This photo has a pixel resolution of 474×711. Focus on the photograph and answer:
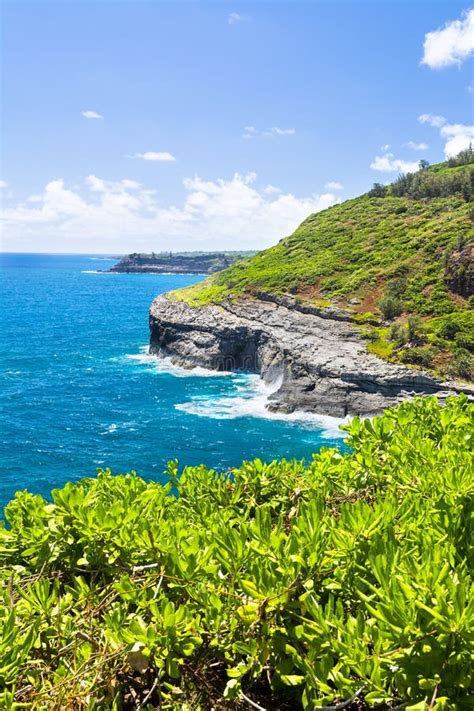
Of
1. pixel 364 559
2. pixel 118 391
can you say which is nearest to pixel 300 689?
pixel 364 559

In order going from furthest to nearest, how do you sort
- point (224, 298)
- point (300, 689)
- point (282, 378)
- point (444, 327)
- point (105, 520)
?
point (224, 298) → point (282, 378) → point (444, 327) → point (105, 520) → point (300, 689)

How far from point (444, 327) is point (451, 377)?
313 inches

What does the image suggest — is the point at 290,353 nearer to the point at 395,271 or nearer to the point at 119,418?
the point at 119,418

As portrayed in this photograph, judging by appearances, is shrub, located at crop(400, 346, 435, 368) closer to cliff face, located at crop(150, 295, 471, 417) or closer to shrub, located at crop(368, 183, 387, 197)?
cliff face, located at crop(150, 295, 471, 417)

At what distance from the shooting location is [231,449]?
37688 millimetres

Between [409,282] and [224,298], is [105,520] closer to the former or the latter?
[409,282]

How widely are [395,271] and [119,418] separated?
125ft

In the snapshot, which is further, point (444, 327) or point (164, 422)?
point (444, 327)

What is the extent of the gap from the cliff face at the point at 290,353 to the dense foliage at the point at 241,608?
127 feet

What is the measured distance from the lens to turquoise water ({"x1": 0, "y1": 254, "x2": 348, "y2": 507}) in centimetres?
3528

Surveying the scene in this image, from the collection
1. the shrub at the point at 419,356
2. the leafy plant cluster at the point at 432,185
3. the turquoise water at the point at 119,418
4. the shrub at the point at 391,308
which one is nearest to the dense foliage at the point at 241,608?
the turquoise water at the point at 119,418

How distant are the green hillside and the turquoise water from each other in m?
12.4

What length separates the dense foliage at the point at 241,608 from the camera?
122 inches

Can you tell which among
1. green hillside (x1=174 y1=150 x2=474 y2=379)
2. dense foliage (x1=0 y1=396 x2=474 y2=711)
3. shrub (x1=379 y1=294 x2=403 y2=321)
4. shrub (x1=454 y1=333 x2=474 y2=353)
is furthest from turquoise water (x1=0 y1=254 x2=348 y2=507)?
dense foliage (x1=0 y1=396 x2=474 y2=711)
